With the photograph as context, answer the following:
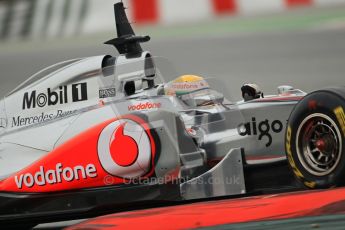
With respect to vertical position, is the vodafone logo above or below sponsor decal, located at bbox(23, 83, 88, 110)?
below

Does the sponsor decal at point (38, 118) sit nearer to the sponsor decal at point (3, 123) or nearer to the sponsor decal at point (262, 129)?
the sponsor decal at point (3, 123)

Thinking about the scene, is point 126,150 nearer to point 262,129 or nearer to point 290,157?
point 262,129

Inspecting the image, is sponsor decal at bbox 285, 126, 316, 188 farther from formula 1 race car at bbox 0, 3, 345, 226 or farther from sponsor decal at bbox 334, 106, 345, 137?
sponsor decal at bbox 334, 106, 345, 137

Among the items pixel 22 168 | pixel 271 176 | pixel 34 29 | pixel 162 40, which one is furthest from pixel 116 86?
pixel 34 29

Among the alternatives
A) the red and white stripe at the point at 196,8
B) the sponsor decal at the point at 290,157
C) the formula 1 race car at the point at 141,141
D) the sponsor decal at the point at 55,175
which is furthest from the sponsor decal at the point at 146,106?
the red and white stripe at the point at 196,8

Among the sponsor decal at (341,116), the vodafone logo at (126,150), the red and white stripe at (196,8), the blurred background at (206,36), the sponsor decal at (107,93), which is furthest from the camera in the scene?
the red and white stripe at (196,8)

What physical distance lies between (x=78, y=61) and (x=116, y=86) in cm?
35

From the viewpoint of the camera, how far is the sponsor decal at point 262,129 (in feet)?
16.6

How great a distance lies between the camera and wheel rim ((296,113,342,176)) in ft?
14.8

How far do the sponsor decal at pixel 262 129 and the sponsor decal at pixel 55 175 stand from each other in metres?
0.93

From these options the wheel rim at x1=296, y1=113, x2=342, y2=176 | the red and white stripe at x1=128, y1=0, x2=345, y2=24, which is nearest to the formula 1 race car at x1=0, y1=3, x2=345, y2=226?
the wheel rim at x1=296, y1=113, x2=342, y2=176

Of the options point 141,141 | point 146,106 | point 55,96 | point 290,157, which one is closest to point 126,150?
point 141,141

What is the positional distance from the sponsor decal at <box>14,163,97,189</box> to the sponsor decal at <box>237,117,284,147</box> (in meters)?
0.93

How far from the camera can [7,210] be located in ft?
18.0
